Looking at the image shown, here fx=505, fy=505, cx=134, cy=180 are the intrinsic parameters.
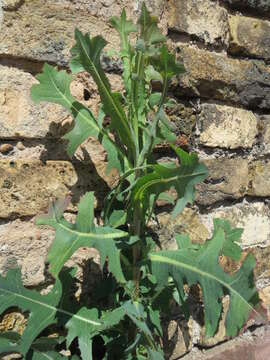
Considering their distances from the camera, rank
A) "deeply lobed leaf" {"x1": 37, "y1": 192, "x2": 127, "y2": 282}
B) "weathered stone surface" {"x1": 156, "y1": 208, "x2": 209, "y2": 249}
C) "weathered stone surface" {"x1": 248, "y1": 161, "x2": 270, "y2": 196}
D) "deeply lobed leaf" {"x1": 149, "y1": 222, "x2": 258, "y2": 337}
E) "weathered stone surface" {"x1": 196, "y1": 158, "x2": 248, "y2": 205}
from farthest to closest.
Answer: "weathered stone surface" {"x1": 248, "y1": 161, "x2": 270, "y2": 196}, "weathered stone surface" {"x1": 196, "y1": 158, "x2": 248, "y2": 205}, "weathered stone surface" {"x1": 156, "y1": 208, "x2": 209, "y2": 249}, "deeply lobed leaf" {"x1": 149, "y1": 222, "x2": 258, "y2": 337}, "deeply lobed leaf" {"x1": 37, "y1": 192, "x2": 127, "y2": 282}

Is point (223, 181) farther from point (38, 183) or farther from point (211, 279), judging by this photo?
point (38, 183)

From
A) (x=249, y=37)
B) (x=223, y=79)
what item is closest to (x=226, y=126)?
(x=223, y=79)

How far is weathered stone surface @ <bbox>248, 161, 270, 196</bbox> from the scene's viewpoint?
5.44ft

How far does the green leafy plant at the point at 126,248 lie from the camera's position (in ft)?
3.54

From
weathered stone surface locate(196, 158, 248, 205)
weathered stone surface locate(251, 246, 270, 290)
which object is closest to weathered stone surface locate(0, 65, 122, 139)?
weathered stone surface locate(196, 158, 248, 205)

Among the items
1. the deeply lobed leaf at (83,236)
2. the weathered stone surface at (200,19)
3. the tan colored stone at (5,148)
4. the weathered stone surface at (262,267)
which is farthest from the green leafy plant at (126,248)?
the weathered stone surface at (262,267)

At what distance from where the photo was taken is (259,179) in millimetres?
1675

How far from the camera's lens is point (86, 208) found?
107cm

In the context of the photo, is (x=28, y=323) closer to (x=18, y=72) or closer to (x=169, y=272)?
(x=169, y=272)

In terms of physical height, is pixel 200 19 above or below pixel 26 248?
above

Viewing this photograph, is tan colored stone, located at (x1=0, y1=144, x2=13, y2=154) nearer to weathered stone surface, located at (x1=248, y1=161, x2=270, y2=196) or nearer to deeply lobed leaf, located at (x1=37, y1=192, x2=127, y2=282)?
deeply lobed leaf, located at (x1=37, y1=192, x2=127, y2=282)

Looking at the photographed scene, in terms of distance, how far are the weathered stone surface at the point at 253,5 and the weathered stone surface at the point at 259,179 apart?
0.51 metres

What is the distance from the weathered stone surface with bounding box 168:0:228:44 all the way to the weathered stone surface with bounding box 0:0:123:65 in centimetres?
22

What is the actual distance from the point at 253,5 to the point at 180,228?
0.78m
